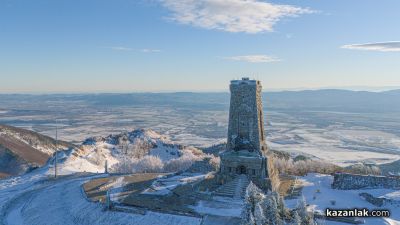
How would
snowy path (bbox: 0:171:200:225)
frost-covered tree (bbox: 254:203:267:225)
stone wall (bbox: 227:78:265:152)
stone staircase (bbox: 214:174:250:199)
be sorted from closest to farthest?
frost-covered tree (bbox: 254:203:267:225) < snowy path (bbox: 0:171:200:225) < stone staircase (bbox: 214:174:250:199) < stone wall (bbox: 227:78:265:152)

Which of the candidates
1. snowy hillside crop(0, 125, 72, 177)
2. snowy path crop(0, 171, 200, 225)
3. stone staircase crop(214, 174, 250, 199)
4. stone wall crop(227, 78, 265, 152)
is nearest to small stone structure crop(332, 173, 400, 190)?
stone wall crop(227, 78, 265, 152)

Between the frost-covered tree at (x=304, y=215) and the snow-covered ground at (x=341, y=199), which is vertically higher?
the frost-covered tree at (x=304, y=215)

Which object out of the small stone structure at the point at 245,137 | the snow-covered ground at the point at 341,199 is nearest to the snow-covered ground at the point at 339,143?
the snow-covered ground at the point at 341,199

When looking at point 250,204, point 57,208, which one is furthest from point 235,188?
point 57,208

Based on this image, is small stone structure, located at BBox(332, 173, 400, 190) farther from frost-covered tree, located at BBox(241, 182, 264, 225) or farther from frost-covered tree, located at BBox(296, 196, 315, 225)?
frost-covered tree, located at BBox(241, 182, 264, 225)

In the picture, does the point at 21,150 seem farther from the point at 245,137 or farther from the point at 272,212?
the point at 272,212

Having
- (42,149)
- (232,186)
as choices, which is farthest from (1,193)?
(42,149)

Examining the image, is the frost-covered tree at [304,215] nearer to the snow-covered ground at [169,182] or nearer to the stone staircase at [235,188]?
the stone staircase at [235,188]

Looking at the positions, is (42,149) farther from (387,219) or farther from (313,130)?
(313,130)
